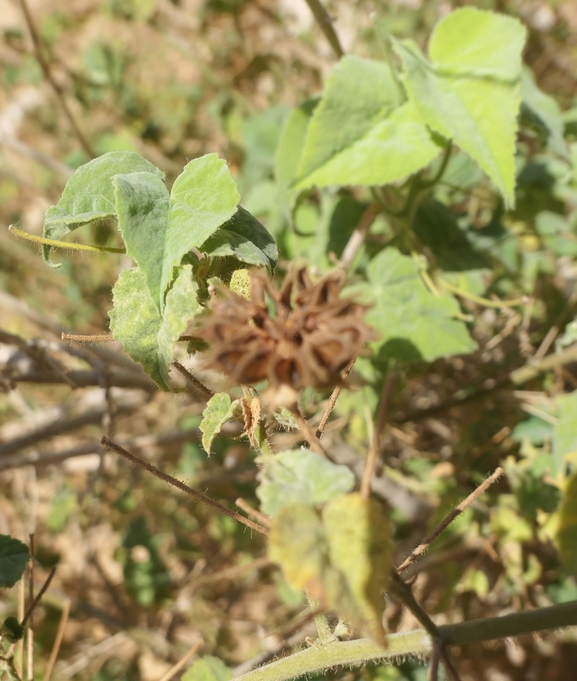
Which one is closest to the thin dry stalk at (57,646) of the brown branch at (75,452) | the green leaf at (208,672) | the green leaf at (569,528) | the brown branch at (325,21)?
the green leaf at (208,672)

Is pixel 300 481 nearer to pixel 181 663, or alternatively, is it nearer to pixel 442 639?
pixel 442 639

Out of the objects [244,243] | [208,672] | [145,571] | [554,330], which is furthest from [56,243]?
[145,571]

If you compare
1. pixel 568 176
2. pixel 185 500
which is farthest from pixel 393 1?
pixel 185 500

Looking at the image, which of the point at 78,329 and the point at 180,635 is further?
the point at 78,329

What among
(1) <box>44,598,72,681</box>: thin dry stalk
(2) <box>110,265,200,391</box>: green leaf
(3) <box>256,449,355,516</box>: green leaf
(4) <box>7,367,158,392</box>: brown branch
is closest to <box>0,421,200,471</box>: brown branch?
(4) <box>7,367,158,392</box>: brown branch

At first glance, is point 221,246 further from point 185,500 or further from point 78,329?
point 78,329

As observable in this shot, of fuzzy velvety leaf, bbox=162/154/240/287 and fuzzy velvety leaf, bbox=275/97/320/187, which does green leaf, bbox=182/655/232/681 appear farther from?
fuzzy velvety leaf, bbox=275/97/320/187
